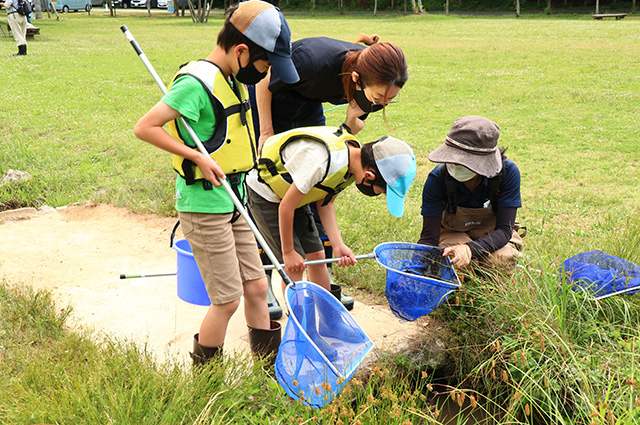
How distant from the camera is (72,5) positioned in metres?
42.6

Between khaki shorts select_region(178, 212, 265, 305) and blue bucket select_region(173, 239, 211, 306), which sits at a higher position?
khaki shorts select_region(178, 212, 265, 305)

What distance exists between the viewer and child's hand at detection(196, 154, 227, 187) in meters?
2.57

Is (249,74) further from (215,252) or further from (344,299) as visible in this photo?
(344,299)

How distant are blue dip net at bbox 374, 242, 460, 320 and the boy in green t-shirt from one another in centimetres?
76

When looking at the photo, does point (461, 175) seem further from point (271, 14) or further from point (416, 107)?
point (416, 107)

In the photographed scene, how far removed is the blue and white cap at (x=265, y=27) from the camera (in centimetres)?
262

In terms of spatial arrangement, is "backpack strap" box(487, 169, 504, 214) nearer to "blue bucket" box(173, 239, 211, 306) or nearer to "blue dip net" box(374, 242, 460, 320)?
"blue dip net" box(374, 242, 460, 320)

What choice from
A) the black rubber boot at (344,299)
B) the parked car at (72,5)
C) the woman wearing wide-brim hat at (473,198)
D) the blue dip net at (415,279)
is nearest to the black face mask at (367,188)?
the blue dip net at (415,279)

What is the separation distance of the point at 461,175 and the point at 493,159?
0.19 meters

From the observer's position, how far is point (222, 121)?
8.95 ft

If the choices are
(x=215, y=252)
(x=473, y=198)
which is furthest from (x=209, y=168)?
(x=473, y=198)

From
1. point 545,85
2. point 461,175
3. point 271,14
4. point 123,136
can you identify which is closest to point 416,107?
point 545,85

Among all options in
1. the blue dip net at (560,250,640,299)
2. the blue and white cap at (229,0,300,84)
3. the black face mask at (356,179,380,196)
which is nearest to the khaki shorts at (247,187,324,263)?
the black face mask at (356,179,380,196)

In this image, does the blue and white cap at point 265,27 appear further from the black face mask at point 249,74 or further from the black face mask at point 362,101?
the black face mask at point 362,101
